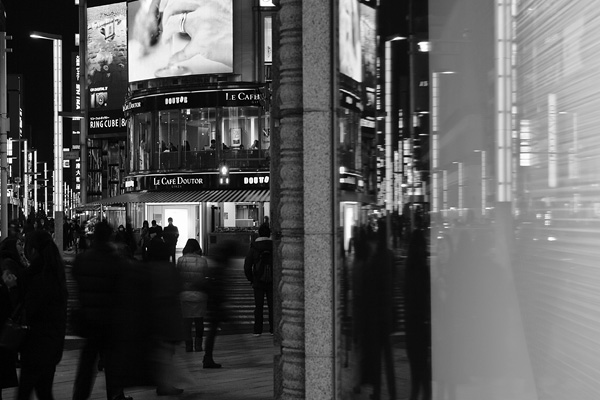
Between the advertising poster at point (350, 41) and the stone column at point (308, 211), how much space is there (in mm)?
222

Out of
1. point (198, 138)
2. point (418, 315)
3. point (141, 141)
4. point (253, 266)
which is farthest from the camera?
point (141, 141)

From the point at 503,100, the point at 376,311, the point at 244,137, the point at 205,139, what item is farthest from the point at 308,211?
the point at 205,139

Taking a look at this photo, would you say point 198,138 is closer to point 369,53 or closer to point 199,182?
point 199,182

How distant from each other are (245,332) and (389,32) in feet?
41.4

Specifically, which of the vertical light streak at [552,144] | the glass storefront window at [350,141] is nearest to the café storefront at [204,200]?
the glass storefront window at [350,141]

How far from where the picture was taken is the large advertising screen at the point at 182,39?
57.8 metres

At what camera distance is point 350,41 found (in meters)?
7.39

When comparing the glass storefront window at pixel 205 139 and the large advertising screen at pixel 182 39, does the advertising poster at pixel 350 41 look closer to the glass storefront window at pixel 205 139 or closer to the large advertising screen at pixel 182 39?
the glass storefront window at pixel 205 139

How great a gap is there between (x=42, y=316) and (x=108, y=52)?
7911 cm

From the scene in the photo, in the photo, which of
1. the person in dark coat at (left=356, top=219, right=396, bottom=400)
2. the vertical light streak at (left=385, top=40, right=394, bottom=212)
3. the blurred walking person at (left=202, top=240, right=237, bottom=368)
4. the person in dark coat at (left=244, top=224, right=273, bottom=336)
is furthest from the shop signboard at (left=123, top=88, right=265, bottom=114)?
the vertical light streak at (left=385, top=40, right=394, bottom=212)

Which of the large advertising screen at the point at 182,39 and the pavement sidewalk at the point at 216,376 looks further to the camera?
the large advertising screen at the point at 182,39

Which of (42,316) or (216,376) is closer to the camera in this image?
(42,316)

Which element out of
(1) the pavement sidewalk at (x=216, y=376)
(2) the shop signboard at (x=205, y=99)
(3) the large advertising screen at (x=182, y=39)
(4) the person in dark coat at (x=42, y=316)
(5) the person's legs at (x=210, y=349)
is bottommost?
(1) the pavement sidewalk at (x=216, y=376)

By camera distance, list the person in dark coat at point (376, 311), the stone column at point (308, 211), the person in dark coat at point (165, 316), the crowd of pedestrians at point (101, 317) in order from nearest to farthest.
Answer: the person in dark coat at point (376, 311) < the stone column at point (308, 211) < the crowd of pedestrians at point (101, 317) < the person in dark coat at point (165, 316)
